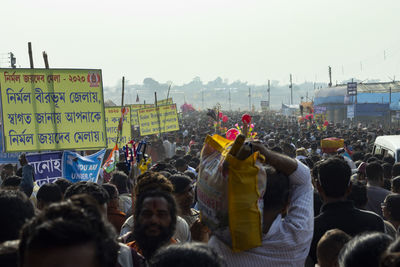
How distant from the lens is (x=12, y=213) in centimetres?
295

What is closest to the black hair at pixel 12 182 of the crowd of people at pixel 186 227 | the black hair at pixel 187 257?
the crowd of people at pixel 186 227

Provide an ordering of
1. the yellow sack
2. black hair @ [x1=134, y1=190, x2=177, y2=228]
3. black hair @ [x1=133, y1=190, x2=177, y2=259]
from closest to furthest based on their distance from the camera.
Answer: the yellow sack, black hair @ [x1=133, y1=190, x2=177, y2=259], black hair @ [x1=134, y1=190, x2=177, y2=228]

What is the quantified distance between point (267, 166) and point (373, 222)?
128 centimetres

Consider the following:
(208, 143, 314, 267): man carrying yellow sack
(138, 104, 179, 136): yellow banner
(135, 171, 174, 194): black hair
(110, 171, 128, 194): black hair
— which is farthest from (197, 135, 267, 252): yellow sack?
(138, 104, 179, 136): yellow banner

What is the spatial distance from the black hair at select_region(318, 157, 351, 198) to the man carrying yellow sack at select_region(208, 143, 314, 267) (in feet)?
3.70

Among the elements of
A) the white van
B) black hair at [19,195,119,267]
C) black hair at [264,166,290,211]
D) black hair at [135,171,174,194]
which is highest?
black hair at [19,195,119,267]

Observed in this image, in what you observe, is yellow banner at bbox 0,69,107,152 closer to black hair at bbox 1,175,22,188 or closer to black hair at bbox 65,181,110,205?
black hair at bbox 1,175,22,188

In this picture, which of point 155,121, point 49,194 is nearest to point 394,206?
point 49,194

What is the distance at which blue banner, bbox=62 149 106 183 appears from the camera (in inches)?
316

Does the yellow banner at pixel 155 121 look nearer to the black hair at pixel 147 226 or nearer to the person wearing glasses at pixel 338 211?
the person wearing glasses at pixel 338 211

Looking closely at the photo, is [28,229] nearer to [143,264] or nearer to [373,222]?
[143,264]

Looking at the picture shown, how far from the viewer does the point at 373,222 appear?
12.8 feet

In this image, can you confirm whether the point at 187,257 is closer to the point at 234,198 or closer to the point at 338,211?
the point at 234,198

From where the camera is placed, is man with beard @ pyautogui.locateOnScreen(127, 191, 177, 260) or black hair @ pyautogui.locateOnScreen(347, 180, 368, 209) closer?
man with beard @ pyautogui.locateOnScreen(127, 191, 177, 260)
